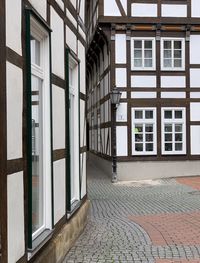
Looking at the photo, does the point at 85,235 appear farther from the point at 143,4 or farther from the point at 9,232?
the point at 143,4

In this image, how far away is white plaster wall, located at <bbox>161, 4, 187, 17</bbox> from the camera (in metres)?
17.9

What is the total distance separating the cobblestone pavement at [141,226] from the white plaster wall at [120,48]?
189 inches

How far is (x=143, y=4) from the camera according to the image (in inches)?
701

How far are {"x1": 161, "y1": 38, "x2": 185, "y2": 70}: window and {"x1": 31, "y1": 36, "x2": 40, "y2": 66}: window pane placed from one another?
13.1 meters

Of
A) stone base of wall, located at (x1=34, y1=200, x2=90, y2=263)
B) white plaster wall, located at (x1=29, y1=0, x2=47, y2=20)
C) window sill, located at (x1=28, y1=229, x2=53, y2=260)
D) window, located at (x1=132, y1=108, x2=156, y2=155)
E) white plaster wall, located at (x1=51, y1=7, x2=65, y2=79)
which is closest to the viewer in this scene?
window sill, located at (x1=28, y1=229, x2=53, y2=260)

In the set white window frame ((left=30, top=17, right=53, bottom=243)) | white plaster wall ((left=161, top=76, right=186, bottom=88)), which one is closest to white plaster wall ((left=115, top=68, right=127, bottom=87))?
white plaster wall ((left=161, top=76, right=186, bottom=88))

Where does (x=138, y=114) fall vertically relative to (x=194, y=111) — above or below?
below

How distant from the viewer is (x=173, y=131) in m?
17.9

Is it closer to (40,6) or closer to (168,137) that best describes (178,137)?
(168,137)

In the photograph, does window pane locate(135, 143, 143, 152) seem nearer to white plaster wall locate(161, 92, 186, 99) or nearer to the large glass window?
white plaster wall locate(161, 92, 186, 99)

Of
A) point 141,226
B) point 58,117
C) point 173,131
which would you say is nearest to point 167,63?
point 173,131

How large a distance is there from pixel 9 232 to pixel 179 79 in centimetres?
1500

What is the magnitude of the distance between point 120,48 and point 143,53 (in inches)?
33.4

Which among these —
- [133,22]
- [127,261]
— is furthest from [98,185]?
[127,261]
